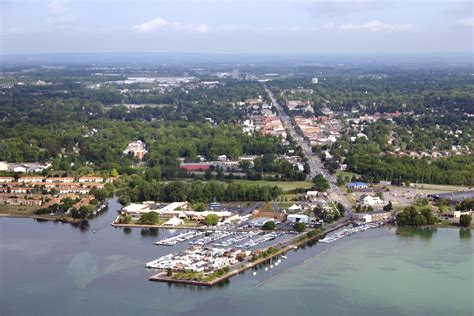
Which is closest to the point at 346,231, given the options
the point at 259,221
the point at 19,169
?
the point at 259,221

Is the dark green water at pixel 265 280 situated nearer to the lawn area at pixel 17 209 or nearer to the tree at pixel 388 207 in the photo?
the tree at pixel 388 207

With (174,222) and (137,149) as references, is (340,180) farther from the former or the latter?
(137,149)

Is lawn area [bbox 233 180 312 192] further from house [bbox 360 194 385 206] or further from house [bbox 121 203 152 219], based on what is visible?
house [bbox 121 203 152 219]

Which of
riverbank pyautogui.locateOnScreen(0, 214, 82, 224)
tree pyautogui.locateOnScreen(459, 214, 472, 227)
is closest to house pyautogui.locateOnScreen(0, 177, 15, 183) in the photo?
riverbank pyautogui.locateOnScreen(0, 214, 82, 224)

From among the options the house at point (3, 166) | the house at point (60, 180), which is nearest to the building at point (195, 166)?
the house at point (60, 180)

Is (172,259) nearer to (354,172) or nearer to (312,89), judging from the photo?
(354,172)
